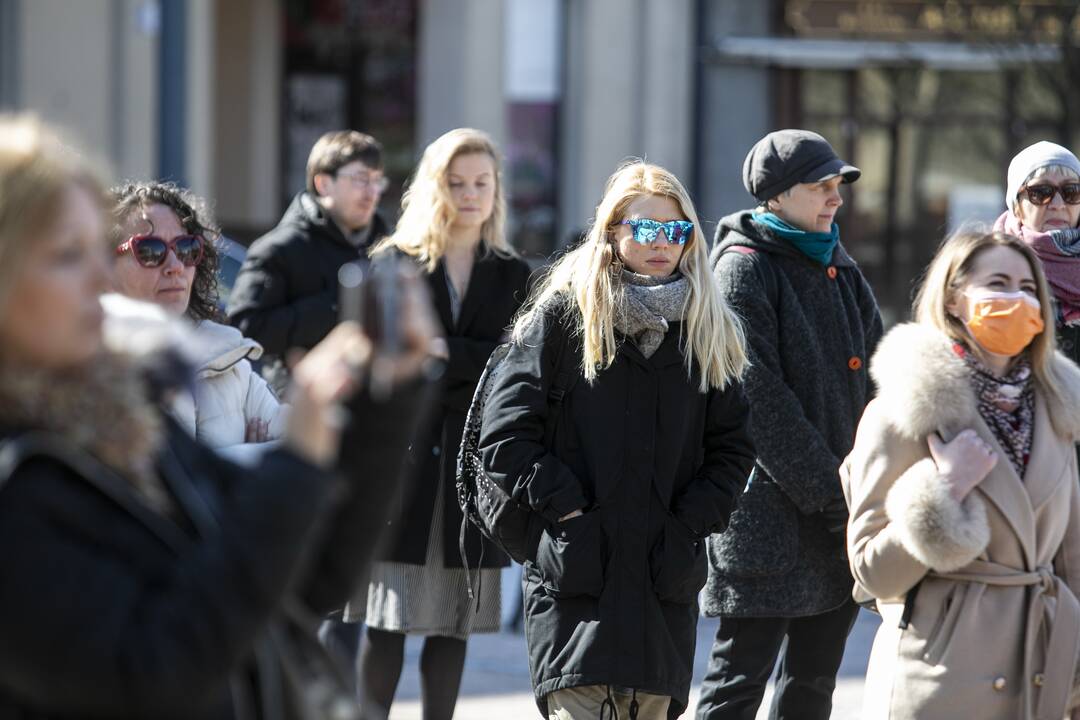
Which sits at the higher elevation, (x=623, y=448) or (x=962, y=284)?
(x=962, y=284)

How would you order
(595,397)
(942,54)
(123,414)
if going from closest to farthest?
1. (123,414)
2. (595,397)
3. (942,54)

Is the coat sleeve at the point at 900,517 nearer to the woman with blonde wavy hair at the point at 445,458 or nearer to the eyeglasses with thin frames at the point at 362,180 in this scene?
the woman with blonde wavy hair at the point at 445,458

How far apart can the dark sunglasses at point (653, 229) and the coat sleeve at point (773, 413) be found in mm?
462

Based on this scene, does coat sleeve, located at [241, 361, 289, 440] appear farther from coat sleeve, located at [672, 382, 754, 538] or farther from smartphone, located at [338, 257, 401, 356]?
smartphone, located at [338, 257, 401, 356]

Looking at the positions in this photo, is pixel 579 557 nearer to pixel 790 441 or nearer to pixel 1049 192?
pixel 790 441

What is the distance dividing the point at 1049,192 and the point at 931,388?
167 cm

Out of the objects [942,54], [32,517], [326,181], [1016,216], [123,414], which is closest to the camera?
[32,517]

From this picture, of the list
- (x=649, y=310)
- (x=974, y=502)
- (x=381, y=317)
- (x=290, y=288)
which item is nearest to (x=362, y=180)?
(x=290, y=288)

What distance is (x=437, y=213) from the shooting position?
5.66 m

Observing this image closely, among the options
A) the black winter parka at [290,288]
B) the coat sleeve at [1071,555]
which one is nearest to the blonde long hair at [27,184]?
the coat sleeve at [1071,555]

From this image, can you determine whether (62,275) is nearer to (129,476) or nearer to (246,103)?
(129,476)

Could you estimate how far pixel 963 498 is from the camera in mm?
3545

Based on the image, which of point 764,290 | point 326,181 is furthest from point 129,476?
point 326,181

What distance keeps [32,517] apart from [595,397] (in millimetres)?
2427
